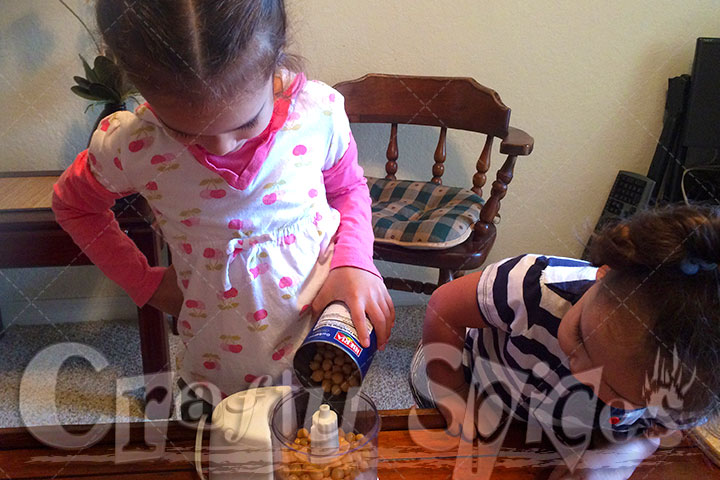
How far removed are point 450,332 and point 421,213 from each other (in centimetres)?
66

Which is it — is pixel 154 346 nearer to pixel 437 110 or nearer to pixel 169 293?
pixel 169 293

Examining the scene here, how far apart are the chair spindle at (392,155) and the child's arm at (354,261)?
0.81m

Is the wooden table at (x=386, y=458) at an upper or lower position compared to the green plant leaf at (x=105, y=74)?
lower

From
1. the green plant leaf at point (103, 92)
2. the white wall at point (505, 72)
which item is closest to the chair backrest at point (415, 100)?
the white wall at point (505, 72)

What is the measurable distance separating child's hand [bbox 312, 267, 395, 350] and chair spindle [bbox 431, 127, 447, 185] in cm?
95

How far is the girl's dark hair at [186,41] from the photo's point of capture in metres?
0.41

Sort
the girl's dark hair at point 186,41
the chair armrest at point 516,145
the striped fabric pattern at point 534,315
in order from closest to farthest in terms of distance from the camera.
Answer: the girl's dark hair at point 186,41 → the striped fabric pattern at point 534,315 → the chair armrest at point 516,145

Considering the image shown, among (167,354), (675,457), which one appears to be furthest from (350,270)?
(167,354)

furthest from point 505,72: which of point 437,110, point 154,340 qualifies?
point 154,340

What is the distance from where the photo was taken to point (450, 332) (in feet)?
2.58

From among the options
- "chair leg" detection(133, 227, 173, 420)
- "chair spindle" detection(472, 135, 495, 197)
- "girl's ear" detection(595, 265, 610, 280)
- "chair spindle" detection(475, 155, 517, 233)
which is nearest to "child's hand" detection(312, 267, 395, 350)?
"girl's ear" detection(595, 265, 610, 280)

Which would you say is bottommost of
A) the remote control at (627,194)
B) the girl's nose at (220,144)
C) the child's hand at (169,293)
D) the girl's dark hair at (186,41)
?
the remote control at (627,194)

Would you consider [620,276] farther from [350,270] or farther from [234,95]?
[234,95]

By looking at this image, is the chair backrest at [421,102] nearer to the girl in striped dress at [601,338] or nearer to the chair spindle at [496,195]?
the chair spindle at [496,195]
